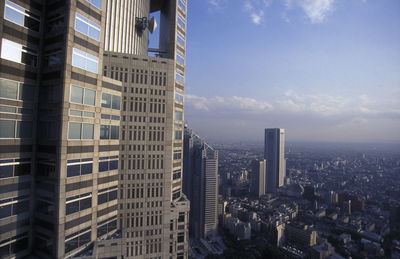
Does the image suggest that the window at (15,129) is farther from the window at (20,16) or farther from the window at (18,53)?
the window at (20,16)

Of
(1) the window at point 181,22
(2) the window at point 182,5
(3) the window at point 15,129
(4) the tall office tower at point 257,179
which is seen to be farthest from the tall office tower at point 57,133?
(4) the tall office tower at point 257,179

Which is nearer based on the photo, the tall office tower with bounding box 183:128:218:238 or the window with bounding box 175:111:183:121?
the window with bounding box 175:111:183:121

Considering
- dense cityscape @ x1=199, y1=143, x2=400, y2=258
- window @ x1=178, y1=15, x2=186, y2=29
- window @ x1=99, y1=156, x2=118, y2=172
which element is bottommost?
dense cityscape @ x1=199, y1=143, x2=400, y2=258

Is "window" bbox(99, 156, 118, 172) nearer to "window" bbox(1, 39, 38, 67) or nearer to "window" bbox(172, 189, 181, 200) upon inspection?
"window" bbox(1, 39, 38, 67)

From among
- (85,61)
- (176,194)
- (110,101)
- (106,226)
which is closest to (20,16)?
(85,61)

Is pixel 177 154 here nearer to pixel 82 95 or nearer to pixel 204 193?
pixel 82 95

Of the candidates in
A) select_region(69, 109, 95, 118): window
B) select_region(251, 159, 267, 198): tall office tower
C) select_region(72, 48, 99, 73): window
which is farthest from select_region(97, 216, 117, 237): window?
select_region(251, 159, 267, 198): tall office tower

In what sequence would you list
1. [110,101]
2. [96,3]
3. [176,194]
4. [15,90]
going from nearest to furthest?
[15,90] < [96,3] < [110,101] < [176,194]
